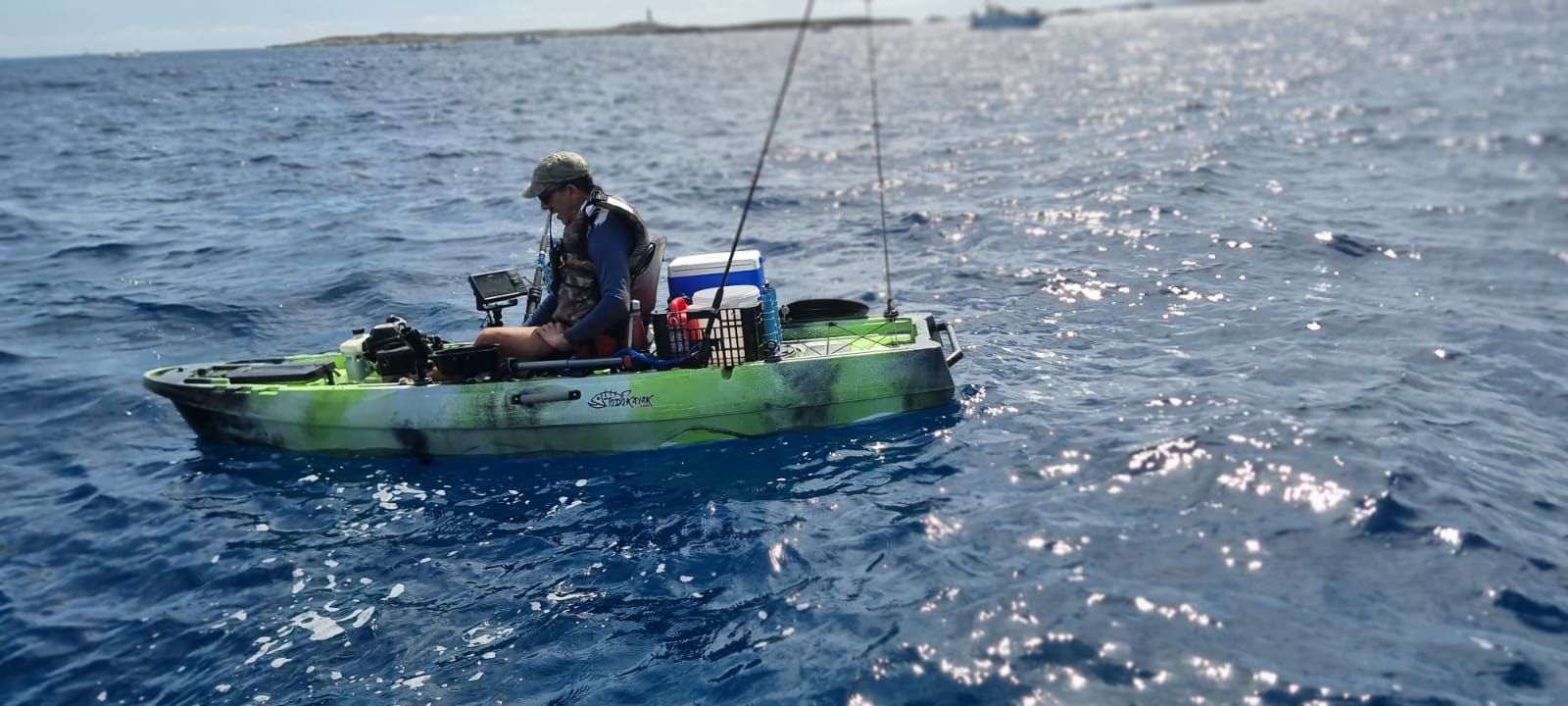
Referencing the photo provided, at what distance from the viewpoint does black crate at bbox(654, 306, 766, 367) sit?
8516 millimetres

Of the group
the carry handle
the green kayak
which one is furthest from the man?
the carry handle

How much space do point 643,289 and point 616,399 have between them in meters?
0.99

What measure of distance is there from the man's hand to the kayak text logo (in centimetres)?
55

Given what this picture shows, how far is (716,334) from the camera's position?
339 inches

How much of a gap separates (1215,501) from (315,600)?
6091 millimetres

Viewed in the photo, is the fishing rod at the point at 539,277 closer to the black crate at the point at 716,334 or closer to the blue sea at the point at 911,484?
the black crate at the point at 716,334

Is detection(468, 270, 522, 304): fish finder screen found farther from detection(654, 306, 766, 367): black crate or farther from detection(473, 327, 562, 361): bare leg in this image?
detection(654, 306, 766, 367): black crate

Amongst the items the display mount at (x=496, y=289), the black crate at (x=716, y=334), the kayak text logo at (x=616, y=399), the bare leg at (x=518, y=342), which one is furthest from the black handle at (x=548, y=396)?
the display mount at (x=496, y=289)

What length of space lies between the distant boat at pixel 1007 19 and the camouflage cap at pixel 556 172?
151m

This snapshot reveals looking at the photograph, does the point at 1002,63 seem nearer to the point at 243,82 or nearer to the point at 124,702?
the point at 243,82

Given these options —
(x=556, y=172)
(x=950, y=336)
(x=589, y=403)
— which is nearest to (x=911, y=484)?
(x=950, y=336)

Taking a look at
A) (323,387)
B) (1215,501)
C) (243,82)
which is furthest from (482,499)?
(243,82)

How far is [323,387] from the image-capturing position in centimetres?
877

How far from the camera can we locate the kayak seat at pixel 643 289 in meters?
8.65
